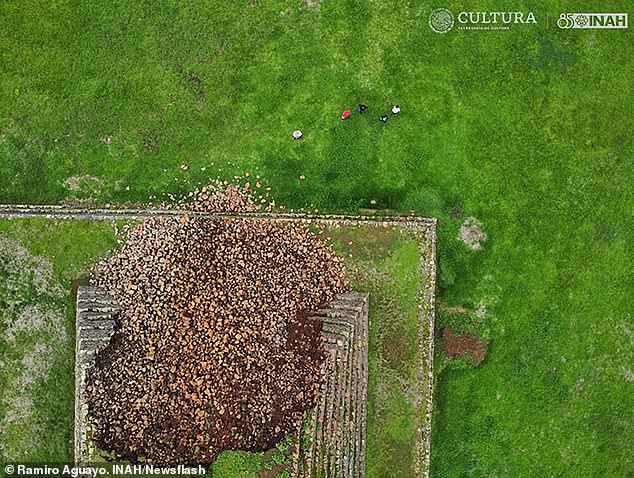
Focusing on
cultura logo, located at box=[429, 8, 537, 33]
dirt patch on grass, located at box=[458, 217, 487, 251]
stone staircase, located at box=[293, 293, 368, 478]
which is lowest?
stone staircase, located at box=[293, 293, 368, 478]

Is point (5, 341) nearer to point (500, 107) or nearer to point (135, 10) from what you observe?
point (135, 10)

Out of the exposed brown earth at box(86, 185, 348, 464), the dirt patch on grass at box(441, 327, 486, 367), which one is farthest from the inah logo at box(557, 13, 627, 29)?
the exposed brown earth at box(86, 185, 348, 464)

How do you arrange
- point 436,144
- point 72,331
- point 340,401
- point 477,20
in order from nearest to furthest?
1. point 340,401
2. point 72,331
3. point 436,144
4. point 477,20

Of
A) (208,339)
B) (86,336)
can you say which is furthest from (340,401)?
(86,336)

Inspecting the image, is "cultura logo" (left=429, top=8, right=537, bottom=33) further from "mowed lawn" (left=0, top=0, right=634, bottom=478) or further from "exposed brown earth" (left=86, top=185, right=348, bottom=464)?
"exposed brown earth" (left=86, top=185, right=348, bottom=464)

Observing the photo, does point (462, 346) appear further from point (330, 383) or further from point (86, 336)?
point (86, 336)

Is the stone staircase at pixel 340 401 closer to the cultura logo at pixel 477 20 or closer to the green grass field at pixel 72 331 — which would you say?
the green grass field at pixel 72 331
